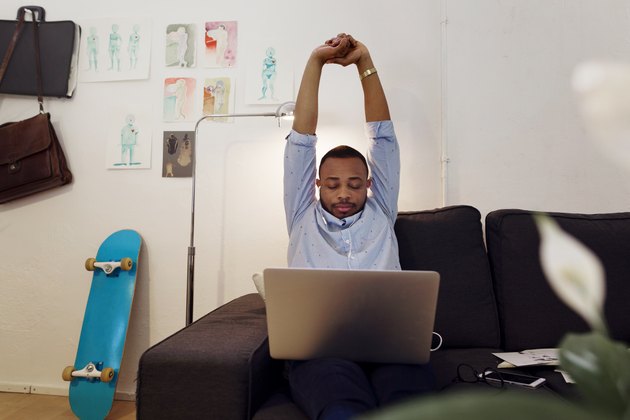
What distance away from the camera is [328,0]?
2.13m

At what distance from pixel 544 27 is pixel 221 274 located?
67.6 inches

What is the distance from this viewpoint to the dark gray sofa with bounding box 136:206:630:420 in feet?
3.70

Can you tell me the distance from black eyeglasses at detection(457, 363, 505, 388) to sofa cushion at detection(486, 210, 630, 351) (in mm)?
376

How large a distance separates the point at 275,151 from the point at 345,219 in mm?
598

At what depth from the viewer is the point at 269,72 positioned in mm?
2145

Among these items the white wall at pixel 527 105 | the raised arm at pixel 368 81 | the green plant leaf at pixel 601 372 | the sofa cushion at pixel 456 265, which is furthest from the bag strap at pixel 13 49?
Result: the green plant leaf at pixel 601 372

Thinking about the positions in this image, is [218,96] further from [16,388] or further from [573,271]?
[573,271]

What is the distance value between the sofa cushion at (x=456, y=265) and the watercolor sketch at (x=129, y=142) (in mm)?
1193

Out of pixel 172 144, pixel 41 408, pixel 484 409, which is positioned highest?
pixel 172 144

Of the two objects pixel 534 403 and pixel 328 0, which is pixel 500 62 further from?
pixel 534 403

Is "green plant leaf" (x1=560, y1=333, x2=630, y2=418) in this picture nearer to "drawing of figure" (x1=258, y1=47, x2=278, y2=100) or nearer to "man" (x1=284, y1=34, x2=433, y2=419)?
"man" (x1=284, y1=34, x2=433, y2=419)

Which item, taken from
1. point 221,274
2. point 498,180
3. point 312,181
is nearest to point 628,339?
point 498,180

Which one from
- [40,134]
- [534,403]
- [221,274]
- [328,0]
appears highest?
[328,0]

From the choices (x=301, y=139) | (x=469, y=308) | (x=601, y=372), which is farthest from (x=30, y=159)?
(x=601, y=372)
